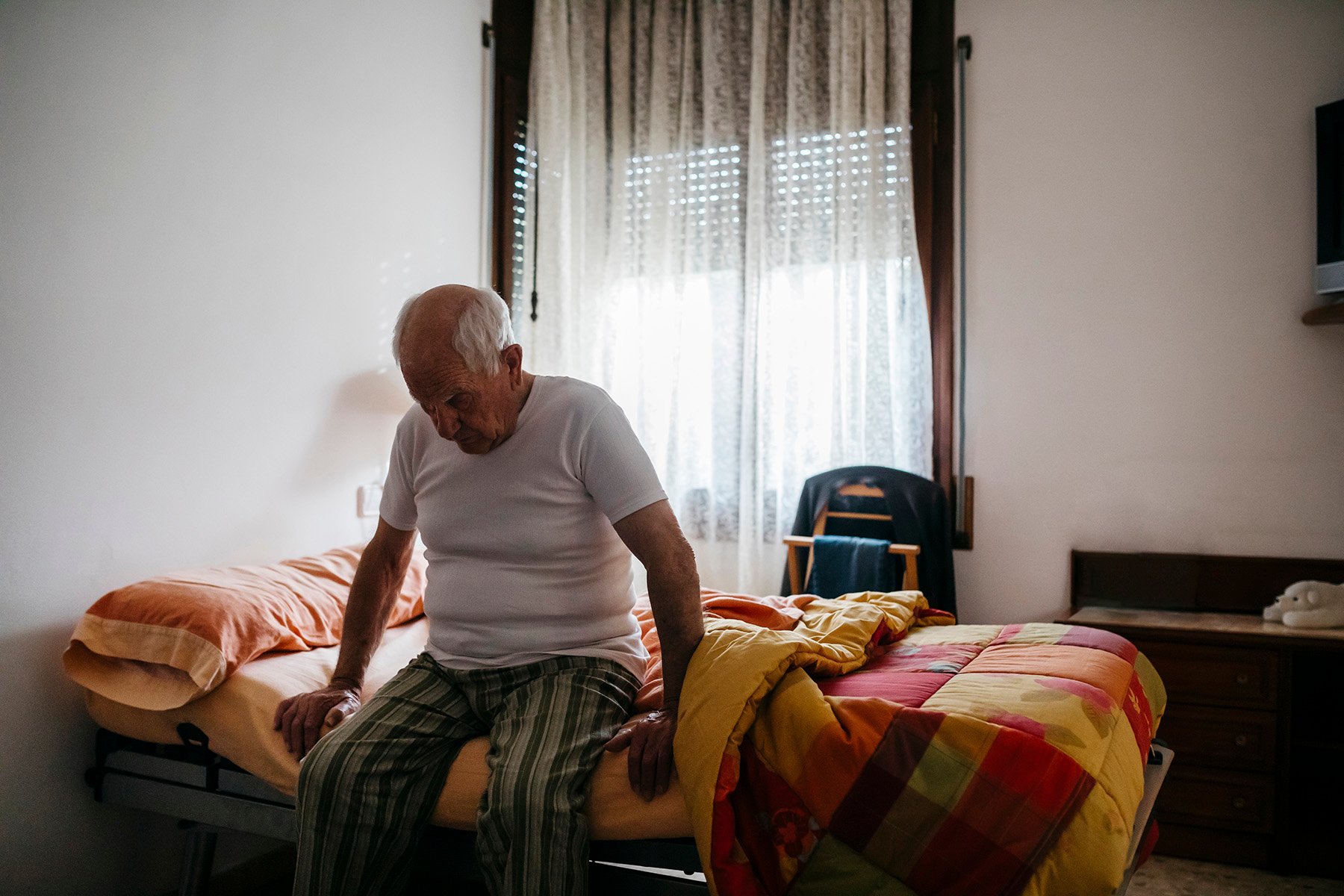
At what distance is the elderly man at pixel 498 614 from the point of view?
141 cm

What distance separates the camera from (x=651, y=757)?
4.55ft

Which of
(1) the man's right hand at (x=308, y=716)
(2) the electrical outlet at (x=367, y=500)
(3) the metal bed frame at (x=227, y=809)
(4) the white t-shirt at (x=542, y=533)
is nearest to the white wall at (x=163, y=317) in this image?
(2) the electrical outlet at (x=367, y=500)

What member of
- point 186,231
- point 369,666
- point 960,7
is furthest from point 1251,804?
point 186,231

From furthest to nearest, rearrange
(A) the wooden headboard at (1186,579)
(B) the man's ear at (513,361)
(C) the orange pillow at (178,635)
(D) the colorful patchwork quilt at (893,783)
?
(A) the wooden headboard at (1186,579) < (C) the orange pillow at (178,635) < (B) the man's ear at (513,361) < (D) the colorful patchwork quilt at (893,783)

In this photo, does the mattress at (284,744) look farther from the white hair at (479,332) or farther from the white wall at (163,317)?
the white hair at (479,332)

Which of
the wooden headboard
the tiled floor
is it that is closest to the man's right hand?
the tiled floor

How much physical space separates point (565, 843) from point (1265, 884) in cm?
201

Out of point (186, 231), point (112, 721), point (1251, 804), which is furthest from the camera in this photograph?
point (1251, 804)

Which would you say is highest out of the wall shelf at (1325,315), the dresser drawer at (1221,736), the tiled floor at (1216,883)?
the wall shelf at (1325,315)

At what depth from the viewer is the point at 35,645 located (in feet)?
6.25

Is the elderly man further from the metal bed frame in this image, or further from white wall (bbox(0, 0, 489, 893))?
white wall (bbox(0, 0, 489, 893))

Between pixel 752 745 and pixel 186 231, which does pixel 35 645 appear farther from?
pixel 752 745

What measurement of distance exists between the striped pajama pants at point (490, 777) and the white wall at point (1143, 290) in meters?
2.06

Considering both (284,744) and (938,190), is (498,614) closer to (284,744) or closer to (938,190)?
(284,744)
